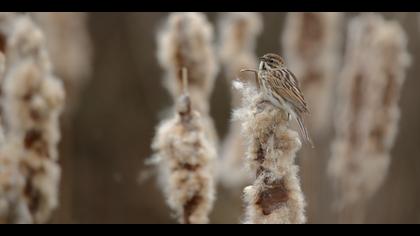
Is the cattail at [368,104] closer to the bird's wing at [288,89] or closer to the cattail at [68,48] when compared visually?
the bird's wing at [288,89]

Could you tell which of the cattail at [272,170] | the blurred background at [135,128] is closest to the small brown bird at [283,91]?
the cattail at [272,170]

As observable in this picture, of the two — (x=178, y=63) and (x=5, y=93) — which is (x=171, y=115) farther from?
(x=5, y=93)

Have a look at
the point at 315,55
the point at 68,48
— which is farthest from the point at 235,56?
the point at 68,48

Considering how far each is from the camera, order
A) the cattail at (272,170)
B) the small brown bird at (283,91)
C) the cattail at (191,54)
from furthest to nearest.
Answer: the cattail at (191,54)
the small brown bird at (283,91)
the cattail at (272,170)

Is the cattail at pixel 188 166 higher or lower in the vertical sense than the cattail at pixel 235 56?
lower

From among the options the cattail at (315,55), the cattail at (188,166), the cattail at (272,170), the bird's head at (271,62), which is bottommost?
the cattail at (272,170)

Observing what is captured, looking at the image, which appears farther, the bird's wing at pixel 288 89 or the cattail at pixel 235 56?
the cattail at pixel 235 56

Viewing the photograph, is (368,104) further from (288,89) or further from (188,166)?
(188,166)

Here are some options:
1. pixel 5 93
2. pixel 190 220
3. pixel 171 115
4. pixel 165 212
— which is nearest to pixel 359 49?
pixel 171 115
